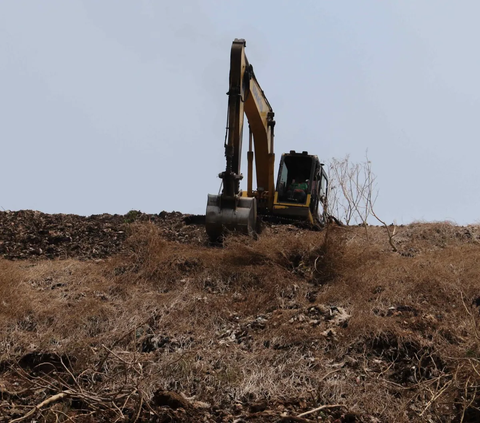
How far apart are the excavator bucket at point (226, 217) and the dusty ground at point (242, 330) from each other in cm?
46

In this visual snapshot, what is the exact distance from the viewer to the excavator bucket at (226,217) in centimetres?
1142

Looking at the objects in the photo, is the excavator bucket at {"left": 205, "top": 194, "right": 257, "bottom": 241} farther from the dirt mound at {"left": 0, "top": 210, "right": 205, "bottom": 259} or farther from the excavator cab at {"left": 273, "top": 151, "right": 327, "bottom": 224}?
the excavator cab at {"left": 273, "top": 151, "right": 327, "bottom": 224}

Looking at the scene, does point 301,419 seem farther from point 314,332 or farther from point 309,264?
point 309,264

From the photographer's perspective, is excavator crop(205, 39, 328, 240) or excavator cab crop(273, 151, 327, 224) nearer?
excavator crop(205, 39, 328, 240)

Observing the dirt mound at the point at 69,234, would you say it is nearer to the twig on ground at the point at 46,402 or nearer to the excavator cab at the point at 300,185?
the excavator cab at the point at 300,185

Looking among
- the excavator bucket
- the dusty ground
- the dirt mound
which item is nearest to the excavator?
the excavator bucket

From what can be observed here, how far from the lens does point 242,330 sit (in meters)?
7.95

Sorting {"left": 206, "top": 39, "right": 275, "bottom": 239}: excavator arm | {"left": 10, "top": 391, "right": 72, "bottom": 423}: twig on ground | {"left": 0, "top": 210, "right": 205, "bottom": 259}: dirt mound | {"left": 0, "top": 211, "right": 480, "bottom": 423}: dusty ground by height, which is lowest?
{"left": 10, "top": 391, "right": 72, "bottom": 423}: twig on ground

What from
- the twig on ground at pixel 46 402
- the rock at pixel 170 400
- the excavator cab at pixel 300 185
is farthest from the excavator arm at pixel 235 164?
the twig on ground at pixel 46 402

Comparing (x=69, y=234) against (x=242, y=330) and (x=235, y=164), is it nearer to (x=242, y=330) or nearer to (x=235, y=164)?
(x=235, y=164)

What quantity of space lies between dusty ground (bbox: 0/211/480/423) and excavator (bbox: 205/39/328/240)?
28.1 inches

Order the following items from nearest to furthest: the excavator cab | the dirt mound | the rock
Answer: the rock, the dirt mound, the excavator cab

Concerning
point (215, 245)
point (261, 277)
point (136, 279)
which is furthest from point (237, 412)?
point (215, 245)

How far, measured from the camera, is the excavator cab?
14609 millimetres
